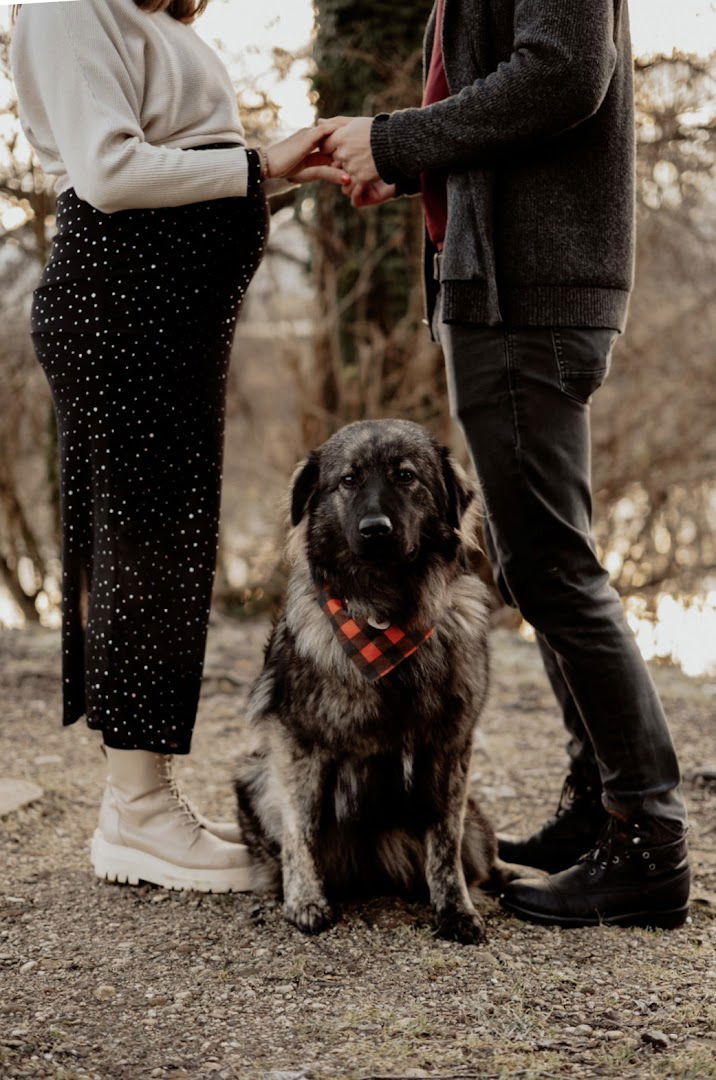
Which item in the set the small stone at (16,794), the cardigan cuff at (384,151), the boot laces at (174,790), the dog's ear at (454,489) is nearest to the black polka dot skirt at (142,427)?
the boot laces at (174,790)

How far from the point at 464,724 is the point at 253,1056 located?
85cm

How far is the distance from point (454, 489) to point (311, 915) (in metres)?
1.02

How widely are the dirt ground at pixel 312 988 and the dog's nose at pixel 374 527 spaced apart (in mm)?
871

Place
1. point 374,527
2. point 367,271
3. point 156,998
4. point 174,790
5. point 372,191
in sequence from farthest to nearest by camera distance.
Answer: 1. point 367,271
2. point 174,790
3. point 372,191
4. point 374,527
5. point 156,998

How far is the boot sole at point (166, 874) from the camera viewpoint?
2.53 meters

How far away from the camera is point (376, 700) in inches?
89.0

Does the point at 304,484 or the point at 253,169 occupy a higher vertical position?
the point at 253,169

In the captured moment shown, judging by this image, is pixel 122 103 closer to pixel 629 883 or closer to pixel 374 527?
pixel 374 527

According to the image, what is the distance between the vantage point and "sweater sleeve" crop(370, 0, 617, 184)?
1.97 meters

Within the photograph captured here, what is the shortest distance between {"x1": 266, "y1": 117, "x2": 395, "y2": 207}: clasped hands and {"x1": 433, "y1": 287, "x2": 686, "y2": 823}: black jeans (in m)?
0.39

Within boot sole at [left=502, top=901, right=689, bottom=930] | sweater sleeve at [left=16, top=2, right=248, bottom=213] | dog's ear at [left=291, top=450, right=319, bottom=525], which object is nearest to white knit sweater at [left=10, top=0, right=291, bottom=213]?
sweater sleeve at [left=16, top=2, right=248, bottom=213]

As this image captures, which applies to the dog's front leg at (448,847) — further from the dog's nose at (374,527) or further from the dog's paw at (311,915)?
the dog's nose at (374,527)

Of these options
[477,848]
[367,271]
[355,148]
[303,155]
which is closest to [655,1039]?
[477,848]

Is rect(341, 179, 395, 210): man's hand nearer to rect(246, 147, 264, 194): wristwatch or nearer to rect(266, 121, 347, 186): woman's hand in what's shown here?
rect(266, 121, 347, 186): woman's hand
